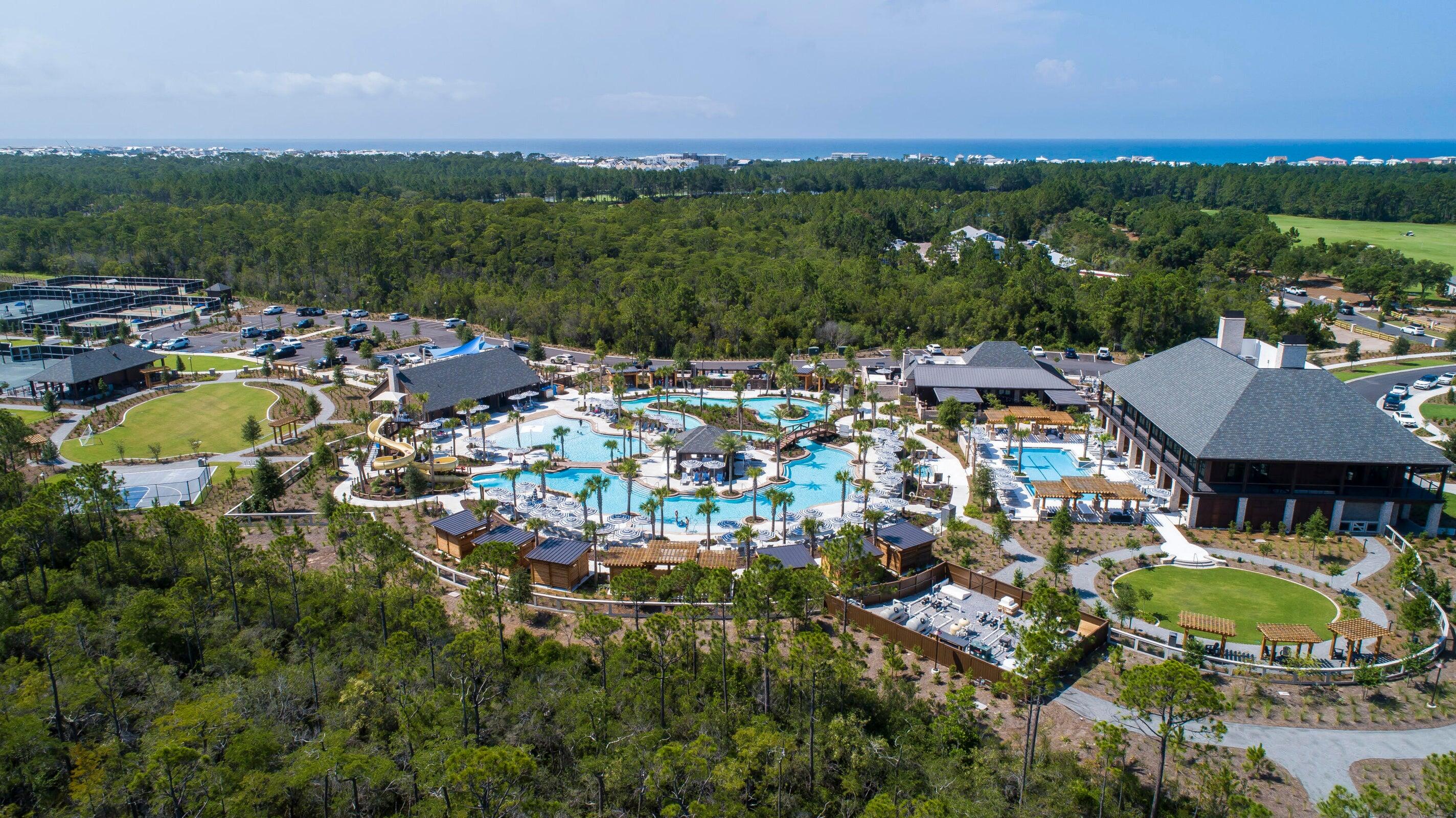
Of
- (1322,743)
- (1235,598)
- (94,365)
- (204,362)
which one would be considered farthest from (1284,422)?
(204,362)

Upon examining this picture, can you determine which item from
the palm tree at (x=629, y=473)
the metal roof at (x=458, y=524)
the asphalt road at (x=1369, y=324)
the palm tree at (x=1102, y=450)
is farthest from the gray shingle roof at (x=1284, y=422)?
the asphalt road at (x=1369, y=324)

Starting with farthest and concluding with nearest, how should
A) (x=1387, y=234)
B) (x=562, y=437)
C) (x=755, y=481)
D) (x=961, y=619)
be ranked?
(x=1387, y=234)
(x=562, y=437)
(x=755, y=481)
(x=961, y=619)

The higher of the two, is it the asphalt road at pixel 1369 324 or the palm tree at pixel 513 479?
the asphalt road at pixel 1369 324

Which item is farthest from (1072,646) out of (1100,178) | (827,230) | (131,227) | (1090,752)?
(1100,178)

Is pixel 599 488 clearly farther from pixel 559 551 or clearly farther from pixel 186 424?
pixel 186 424

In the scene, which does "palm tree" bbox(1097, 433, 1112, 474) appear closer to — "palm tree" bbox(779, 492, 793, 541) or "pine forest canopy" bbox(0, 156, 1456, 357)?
"palm tree" bbox(779, 492, 793, 541)

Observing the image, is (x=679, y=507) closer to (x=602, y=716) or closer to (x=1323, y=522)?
(x=602, y=716)

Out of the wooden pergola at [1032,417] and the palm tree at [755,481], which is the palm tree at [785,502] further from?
the wooden pergola at [1032,417]
